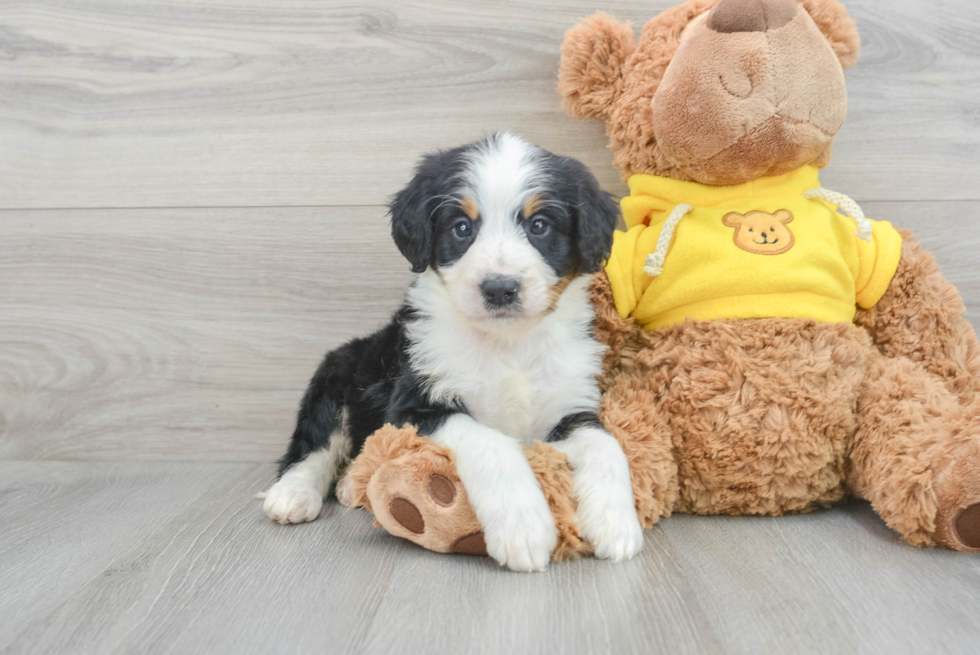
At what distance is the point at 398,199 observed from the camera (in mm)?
1721

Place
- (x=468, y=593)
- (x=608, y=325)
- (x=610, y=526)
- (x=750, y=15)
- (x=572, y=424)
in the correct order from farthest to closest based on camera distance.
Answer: (x=608, y=325), (x=572, y=424), (x=750, y=15), (x=610, y=526), (x=468, y=593)

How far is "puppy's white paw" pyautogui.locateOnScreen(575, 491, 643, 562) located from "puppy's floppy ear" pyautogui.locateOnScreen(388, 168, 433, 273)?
0.66 metres

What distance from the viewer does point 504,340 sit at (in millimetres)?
1721

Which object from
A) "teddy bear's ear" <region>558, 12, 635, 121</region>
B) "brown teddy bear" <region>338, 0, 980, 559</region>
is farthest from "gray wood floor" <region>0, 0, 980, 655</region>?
"brown teddy bear" <region>338, 0, 980, 559</region>

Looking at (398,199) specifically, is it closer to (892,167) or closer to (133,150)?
(133,150)

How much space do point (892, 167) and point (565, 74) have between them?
1.07 meters

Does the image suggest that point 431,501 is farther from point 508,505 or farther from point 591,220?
point 591,220

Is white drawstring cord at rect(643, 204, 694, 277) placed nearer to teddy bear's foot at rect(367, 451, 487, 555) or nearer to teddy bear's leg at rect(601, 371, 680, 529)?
teddy bear's leg at rect(601, 371, 680, 529)

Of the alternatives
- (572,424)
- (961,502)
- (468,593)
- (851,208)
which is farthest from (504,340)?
(961,502)

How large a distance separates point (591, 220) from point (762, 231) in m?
0.42

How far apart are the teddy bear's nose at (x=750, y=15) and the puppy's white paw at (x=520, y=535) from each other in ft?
3.68

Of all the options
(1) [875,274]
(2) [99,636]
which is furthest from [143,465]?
(1) [875,274]

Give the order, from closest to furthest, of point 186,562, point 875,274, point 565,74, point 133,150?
1. point 186,562
2. point 875,274
3. point 565,74
4. point 133,150

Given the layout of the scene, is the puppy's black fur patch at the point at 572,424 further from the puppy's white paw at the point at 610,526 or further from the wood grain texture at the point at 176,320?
the wood grain texture at the point at 176,320
